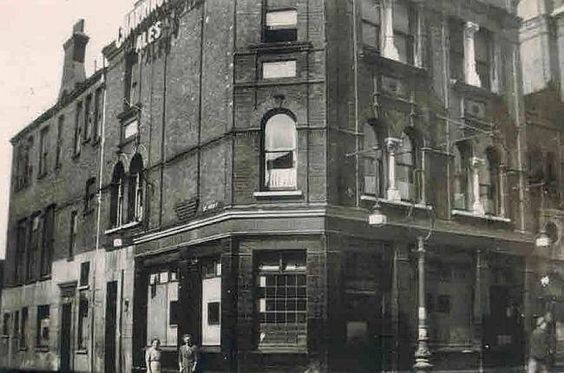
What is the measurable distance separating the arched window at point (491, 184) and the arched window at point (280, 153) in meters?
7.52

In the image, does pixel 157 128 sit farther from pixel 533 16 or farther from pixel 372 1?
pixel 533 16

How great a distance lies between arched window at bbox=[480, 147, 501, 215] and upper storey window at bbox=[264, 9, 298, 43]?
8352 millimetres

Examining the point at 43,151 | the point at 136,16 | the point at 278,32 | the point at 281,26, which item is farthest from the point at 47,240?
the point at 281,26

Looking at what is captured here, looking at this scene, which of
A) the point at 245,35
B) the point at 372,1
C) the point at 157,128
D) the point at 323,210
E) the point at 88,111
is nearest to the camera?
the point at 323,210

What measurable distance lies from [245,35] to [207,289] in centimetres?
734

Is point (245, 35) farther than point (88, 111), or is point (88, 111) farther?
point (88, 111)

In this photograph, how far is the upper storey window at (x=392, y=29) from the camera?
2123cm

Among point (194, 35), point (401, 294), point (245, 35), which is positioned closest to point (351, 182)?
point (401, 294)

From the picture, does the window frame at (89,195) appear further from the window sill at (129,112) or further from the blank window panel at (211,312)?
the blank window panel at (211,312)

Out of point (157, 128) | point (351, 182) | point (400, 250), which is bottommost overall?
point (400, 250)

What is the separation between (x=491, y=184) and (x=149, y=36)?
12944mm

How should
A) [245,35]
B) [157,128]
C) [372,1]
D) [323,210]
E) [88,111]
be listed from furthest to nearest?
[88,111], [157,128], [372,1], [245,35], [323,210]

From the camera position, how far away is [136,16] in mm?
25234

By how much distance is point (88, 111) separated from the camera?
2970 cm
